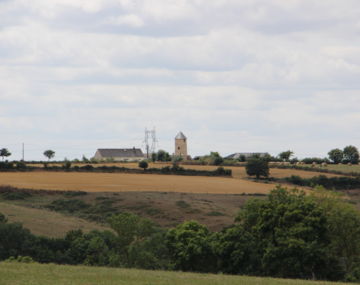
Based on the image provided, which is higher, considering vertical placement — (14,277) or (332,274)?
(14,277)

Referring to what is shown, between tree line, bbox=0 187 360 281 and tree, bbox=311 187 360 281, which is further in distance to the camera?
tree, bbox=311 187 360 281

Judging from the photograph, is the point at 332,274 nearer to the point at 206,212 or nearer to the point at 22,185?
the point at 206,212

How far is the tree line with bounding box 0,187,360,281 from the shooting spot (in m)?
55.5

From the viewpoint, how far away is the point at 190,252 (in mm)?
58219

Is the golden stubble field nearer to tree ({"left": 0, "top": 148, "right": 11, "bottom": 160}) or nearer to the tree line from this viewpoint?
tree ({"left": 0, "top": 148, "right": 11, "bottom": 160})

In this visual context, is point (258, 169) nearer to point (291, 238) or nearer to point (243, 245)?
point (243, 245)

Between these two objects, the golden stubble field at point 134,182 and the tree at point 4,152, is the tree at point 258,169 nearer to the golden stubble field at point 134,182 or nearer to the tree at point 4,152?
the golden stubble field at point 134,182

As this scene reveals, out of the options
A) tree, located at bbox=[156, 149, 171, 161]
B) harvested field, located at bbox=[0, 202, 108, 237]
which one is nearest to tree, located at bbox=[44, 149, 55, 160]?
tree, located at bbox=[156, 149, 171, 161]

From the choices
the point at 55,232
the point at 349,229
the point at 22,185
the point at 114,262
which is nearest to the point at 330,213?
the point at 349,229

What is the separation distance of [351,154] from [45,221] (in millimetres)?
132077

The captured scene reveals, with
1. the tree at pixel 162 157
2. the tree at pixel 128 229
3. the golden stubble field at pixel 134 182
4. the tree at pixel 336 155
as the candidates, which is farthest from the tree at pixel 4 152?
the tree at pixel 128 229

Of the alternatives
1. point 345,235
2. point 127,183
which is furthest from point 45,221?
point 127,183

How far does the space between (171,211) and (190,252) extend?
36.8 meters

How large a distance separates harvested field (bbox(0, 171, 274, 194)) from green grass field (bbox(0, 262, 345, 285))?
249 ft
